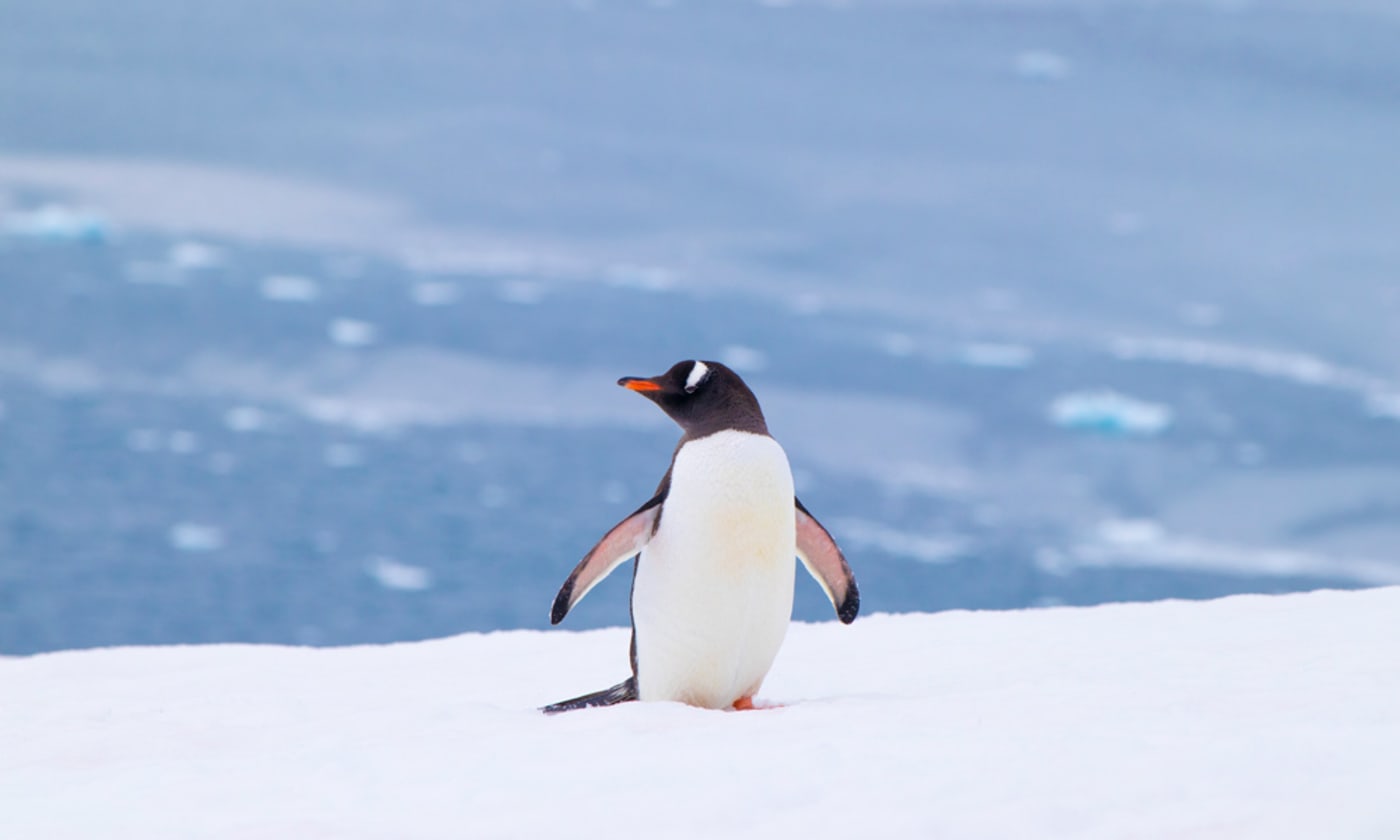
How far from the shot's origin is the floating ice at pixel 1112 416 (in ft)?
21.3

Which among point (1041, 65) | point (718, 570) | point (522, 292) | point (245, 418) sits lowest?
point (245, 418)

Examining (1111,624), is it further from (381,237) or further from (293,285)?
(381,237)

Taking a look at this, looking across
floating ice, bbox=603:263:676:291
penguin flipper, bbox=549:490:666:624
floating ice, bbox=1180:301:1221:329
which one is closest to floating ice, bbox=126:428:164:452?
floating ice, bbox=603:263:676:291

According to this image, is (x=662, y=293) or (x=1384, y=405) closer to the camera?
(x=1384, y=405)

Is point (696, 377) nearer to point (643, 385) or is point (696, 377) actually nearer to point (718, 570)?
point (643, 385)

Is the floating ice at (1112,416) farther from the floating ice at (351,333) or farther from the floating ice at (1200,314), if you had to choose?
the floating ice at (351,333)

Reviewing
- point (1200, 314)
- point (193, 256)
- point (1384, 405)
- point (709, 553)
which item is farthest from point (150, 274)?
point (709, 553)

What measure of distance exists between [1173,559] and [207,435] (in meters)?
4.04

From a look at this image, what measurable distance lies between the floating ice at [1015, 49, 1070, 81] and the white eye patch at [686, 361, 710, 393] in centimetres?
864

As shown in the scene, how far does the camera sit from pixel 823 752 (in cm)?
146

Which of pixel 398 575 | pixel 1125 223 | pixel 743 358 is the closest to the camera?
pixel 398 575

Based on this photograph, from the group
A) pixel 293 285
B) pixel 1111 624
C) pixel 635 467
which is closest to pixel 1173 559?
pixel 635 467

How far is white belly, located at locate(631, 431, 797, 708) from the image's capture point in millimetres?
1915

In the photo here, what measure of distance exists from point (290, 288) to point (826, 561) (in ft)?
20.5
